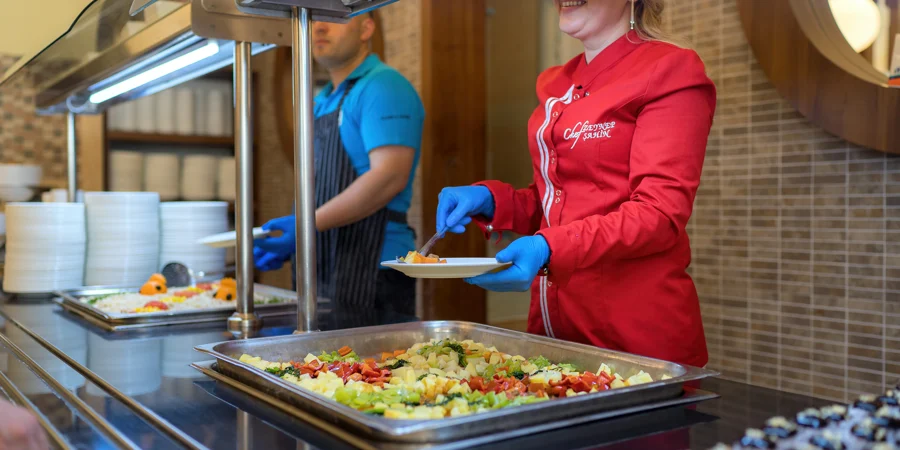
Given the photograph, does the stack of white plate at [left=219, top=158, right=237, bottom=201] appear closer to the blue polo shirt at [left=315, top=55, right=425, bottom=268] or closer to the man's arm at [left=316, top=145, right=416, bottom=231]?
the blue polo shirt at [left=315, top=55, right=425, bottom=268]

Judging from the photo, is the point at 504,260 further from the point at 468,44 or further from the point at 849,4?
the point at 468,44

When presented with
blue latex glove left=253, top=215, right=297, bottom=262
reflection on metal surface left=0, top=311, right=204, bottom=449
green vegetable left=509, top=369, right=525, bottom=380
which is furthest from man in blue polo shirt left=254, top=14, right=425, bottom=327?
green vegetable left=509, top=369, right=525, bottom=380

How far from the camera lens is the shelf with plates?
4.05 m

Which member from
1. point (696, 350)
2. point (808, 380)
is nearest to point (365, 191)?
point (696, 350)

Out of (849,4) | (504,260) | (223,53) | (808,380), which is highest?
(849,4)

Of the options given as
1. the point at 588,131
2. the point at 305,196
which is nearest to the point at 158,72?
the point at 305,196

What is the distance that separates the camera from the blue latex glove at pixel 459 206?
4.72ft

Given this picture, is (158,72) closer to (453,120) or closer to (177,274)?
(177,274)

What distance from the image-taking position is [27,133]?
3865 mm

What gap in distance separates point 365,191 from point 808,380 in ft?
5.02

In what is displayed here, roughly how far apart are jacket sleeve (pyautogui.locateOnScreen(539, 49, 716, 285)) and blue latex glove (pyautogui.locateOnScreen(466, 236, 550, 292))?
37 millimetres

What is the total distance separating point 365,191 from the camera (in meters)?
2.36

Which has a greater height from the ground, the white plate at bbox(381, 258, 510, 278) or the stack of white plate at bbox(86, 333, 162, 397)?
the white plate at bbox(381, 258, 510, 278)

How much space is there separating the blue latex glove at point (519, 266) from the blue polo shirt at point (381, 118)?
51.0 inches
